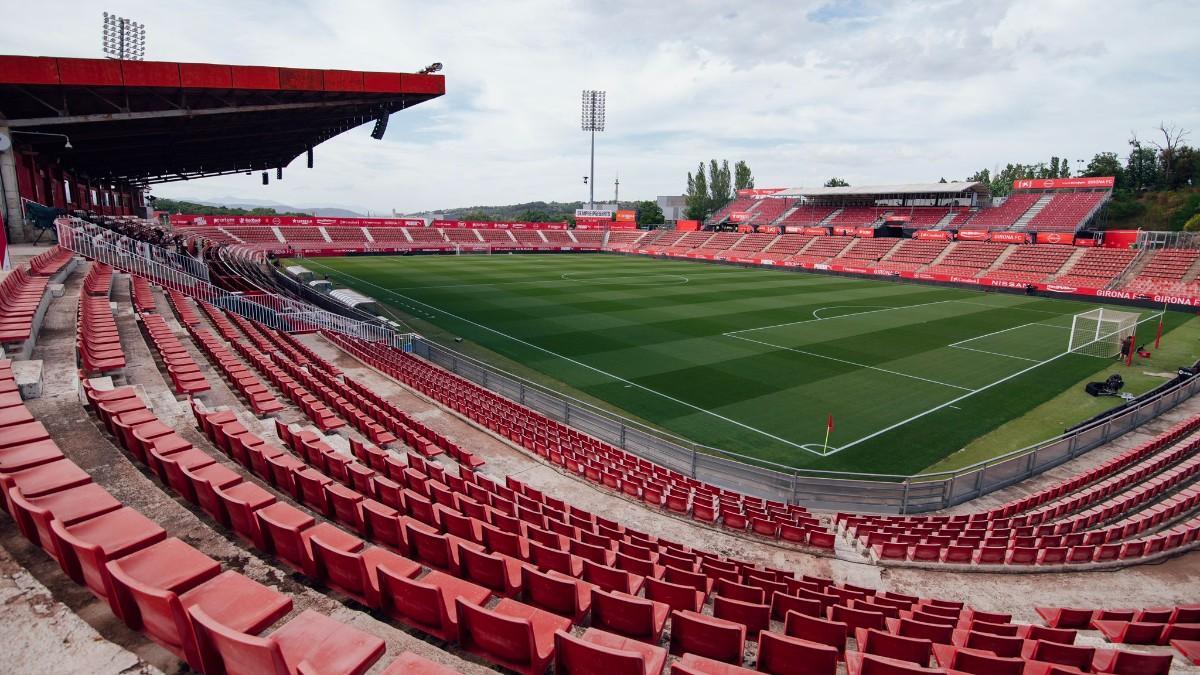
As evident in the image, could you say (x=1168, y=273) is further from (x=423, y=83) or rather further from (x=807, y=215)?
(x=423, y=83)

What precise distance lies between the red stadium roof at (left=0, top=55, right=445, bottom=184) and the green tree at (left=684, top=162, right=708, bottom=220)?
96240 mm

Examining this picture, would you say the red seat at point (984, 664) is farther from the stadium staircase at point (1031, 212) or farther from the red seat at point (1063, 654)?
the stadium staircase at point (1031, 212)

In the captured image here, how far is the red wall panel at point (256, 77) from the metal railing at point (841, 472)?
12.7m

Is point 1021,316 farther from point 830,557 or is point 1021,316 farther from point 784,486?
point 830,557

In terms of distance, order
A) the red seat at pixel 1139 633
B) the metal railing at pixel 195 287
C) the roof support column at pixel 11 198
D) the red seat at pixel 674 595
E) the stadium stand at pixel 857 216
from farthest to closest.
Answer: the stadium stand at pixel 857 216 < the metal railing at pixel 195 287 < the roof support column at pixel 11 198 < the red seat at pixel 1139 633 < the red seat at pixel 674 595

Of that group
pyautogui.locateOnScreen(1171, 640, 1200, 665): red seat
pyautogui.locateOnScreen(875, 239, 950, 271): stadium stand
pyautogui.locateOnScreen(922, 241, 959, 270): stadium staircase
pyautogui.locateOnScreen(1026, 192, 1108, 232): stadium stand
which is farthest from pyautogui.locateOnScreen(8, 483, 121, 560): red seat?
pyautogui.locateOnScreen(1026, 192, 1108, 232): stadium stand

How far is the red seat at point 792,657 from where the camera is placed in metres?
4.27

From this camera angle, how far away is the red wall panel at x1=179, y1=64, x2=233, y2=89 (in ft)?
61.7

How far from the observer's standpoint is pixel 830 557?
963cm

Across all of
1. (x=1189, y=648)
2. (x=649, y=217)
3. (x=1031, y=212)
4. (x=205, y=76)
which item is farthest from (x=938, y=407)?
(x=649, y=217)

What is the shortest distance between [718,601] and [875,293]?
48.2 metres

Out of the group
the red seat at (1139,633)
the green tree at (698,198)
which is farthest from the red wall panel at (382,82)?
the green tree at (698,198)

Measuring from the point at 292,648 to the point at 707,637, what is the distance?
9.50ft

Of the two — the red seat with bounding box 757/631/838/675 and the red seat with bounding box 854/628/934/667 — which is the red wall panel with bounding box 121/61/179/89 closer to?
the red seat with bounding box 757/631/838/675
